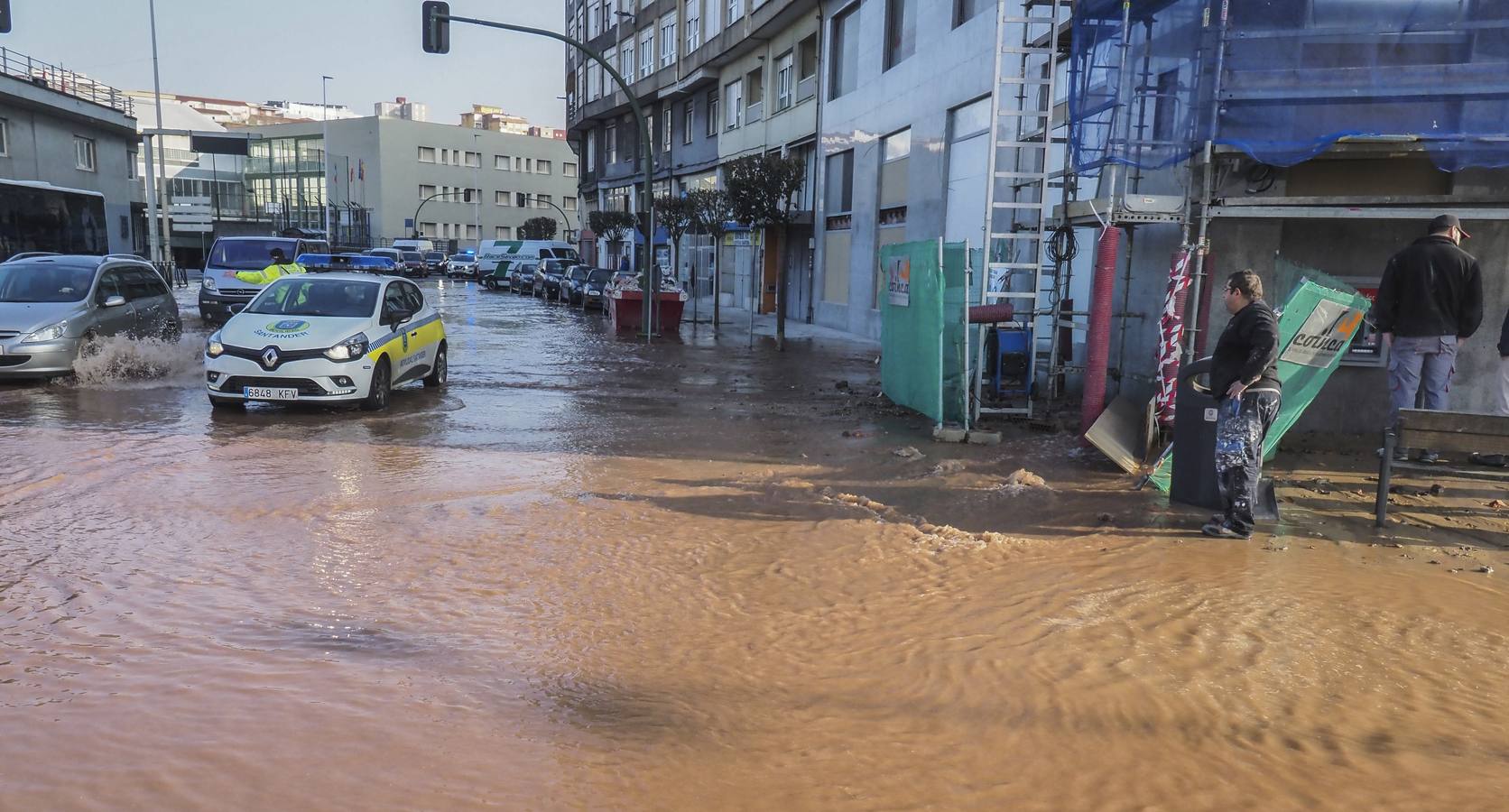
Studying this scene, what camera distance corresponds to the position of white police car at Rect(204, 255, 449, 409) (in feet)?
35.1

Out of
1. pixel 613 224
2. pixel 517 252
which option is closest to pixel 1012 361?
pixel 613 224

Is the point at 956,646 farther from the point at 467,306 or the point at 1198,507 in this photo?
the point at 467,306

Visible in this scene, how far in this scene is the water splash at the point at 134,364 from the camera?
12.8 metres

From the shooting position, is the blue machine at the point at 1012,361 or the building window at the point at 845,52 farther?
the building window at the point at 845,52

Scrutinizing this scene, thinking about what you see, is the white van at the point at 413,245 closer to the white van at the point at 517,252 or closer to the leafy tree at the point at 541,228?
the leafy tree at the point at 541,228

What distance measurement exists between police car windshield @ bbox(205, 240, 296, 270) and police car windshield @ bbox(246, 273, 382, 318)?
10591 millimetres

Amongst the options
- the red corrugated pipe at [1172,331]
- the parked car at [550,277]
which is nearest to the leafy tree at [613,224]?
the parked car at [550,277]

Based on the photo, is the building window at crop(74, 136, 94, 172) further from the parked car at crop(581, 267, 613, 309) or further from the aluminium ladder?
the aluminium ladder

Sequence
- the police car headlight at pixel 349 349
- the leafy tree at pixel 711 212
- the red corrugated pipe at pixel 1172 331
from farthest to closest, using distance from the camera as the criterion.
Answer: the leafy tree at pixel 711 212
the police car headlight at pixel 349 349
the red corrugated pipe at pixel 1172 331

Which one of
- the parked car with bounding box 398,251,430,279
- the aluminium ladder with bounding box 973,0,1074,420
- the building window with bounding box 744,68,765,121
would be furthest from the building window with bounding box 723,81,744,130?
the parked car with bounding box 398,251,430,279

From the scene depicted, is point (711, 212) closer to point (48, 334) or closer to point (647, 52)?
point (48, 334)

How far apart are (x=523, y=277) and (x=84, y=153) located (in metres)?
16.5

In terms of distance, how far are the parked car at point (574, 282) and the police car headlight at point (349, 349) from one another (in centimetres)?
2259

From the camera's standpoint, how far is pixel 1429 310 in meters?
7.99
